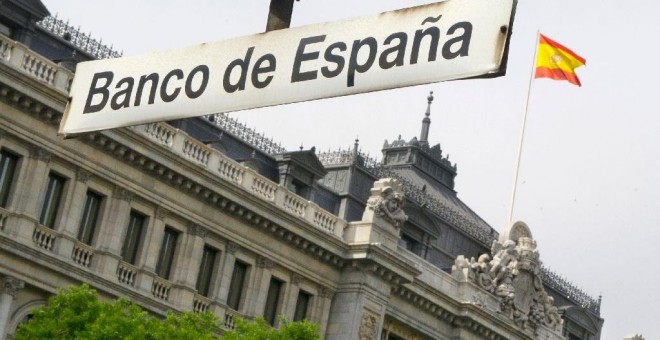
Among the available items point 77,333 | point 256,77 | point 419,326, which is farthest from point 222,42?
→ point 419,326

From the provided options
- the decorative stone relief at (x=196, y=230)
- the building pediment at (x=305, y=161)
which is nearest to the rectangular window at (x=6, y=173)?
the decorative stone relief at (x=196, y=230)

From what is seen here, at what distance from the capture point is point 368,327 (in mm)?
50969

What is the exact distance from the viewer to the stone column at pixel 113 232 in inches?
1667

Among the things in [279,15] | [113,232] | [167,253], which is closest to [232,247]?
[167,253]

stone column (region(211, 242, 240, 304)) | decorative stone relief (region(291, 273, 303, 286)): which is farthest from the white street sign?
decorative stone relief (region(291, 273, 303, 286))

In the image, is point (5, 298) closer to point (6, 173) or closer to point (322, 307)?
point (6, 173)

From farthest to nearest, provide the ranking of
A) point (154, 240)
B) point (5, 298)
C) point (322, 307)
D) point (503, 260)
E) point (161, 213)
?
point (503, 260) → point (322, 307) → point (161, 213) → point (154, 240) → point (5, 298)

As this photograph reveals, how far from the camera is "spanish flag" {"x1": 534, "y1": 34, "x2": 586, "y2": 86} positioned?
59.2 meters

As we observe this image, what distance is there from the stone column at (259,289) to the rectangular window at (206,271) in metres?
1.68

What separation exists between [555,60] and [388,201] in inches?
464

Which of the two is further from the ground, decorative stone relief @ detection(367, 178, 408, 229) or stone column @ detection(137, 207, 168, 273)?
decorative stone relief @ detection(367, 178, 408, 229)

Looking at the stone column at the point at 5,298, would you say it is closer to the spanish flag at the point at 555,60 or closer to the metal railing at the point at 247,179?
the metal railing at the point at 247,179

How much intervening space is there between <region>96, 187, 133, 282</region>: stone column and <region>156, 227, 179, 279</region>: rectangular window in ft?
6.54

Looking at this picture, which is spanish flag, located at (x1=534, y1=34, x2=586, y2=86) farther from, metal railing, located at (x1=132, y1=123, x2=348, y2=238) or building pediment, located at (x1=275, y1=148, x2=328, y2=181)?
metal railing, located at (x1=132, y1=123, x2=348, y2=238)
